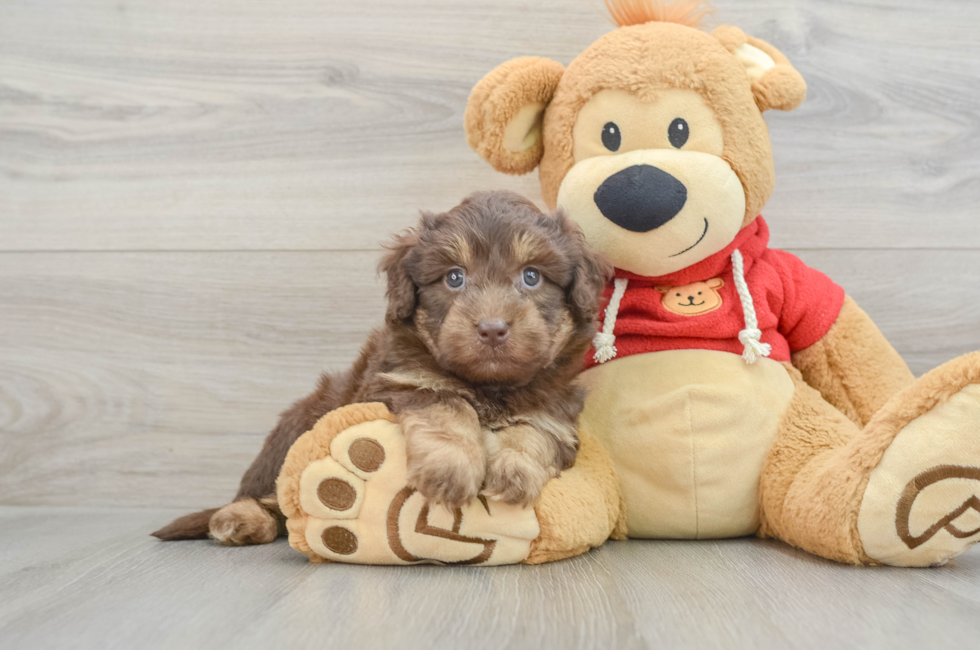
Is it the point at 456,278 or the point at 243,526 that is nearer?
the point at 456,278

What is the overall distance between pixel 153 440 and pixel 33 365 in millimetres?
481

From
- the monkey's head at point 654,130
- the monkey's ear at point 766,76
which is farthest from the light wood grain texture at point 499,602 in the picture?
the monkey's ear at point 766,76

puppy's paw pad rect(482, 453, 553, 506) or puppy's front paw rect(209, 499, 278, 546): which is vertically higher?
puppy's paw pad rect(482, 453, 553, 506)

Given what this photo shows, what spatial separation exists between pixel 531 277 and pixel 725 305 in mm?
524

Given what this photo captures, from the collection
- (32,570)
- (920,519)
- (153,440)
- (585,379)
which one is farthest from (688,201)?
(153,440)

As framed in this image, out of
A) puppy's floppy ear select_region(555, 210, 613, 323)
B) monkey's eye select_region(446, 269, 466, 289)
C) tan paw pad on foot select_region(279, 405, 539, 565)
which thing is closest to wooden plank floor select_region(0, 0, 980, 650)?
puppy's floppy ear select_region(555, 210, 613, 323)

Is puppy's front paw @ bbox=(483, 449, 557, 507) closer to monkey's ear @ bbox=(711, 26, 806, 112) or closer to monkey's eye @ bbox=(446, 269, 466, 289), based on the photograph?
monkey's eye @ bbox=(446, 269, 466, 289)

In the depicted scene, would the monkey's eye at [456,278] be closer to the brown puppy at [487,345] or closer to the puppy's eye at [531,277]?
the brown puppy at [487,345]

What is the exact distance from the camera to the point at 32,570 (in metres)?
1.62

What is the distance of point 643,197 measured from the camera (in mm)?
1653

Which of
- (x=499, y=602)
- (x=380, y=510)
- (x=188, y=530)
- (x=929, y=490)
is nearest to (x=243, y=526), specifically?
Answer: (x=188, y=530)

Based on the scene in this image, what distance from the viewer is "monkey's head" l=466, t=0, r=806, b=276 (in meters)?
1.69

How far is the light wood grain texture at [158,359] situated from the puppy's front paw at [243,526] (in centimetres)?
63

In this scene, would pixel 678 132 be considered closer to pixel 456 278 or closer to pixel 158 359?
pixel 456 278
